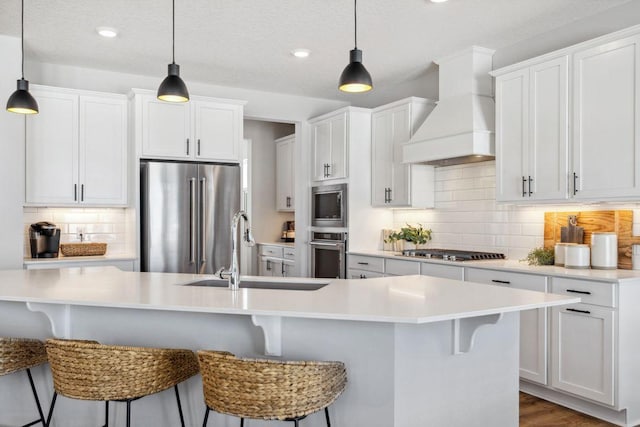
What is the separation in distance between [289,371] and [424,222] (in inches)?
146

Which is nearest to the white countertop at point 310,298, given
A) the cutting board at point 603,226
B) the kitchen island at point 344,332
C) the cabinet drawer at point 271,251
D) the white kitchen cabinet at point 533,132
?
the kitchen island at point 344,332

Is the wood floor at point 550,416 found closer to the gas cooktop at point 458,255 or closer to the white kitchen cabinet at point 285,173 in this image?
the gas cooktop at point 458,255

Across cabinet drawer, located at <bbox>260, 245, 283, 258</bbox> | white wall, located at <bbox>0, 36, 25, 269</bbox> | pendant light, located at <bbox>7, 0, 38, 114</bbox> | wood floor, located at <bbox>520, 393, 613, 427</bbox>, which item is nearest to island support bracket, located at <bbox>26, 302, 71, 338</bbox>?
pendant light, located at <bbox>7, 0, 38, 114</bbox>

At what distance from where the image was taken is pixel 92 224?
16.8 ft

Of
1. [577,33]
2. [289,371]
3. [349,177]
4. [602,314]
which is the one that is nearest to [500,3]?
[577,33]

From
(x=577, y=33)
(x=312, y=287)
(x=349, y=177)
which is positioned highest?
(x=577, y=33)

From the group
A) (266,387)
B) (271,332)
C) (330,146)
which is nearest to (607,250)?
(271,332)

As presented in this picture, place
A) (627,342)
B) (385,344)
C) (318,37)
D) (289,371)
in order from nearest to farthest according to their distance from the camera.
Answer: (289,371) < (385,344) < (627,342) < (318,37)

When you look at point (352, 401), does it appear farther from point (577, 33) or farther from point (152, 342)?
point (577, 33)

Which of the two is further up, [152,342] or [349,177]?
[349,177]

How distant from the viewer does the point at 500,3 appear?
351 centimetres

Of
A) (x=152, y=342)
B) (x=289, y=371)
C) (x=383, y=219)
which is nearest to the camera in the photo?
(x=289, y=371)

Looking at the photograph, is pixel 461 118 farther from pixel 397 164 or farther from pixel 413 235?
pixel 413 235

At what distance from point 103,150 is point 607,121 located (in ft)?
13.3
